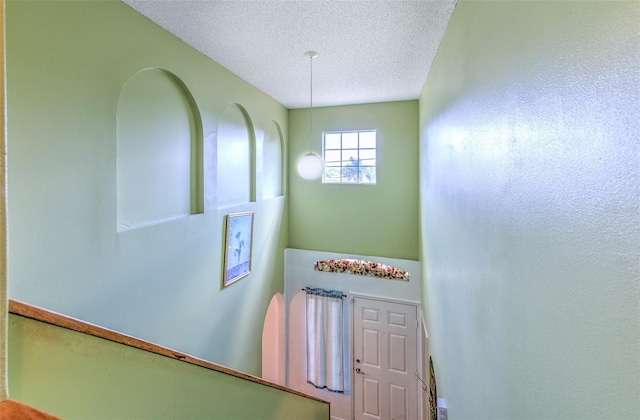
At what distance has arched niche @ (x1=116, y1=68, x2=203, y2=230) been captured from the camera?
2074mm

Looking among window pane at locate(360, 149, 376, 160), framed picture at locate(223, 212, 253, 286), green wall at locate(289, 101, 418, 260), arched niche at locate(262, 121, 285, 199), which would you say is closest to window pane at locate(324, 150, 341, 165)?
green wall at locate(289, 101, 418, 260)

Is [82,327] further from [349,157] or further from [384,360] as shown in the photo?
[384,360]

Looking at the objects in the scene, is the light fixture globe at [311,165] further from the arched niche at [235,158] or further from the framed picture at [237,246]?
the framed picture at [237,246]

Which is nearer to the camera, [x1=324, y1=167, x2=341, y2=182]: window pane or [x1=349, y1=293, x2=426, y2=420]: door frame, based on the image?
[x1=349, y1=293, x2=426, y2=420]: door frame

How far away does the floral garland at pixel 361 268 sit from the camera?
4.41 metres

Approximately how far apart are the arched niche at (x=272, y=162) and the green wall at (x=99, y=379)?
10.1 feet

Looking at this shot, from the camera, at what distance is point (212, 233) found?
9.85 feet

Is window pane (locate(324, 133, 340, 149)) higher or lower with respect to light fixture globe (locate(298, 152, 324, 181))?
higher

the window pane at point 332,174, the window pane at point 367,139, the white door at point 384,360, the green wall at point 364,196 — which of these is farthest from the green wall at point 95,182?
the white door at point 384,360

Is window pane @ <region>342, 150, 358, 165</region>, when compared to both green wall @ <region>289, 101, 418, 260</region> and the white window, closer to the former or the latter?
the white window

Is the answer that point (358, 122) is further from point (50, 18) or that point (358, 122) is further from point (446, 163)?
point (50, 18)

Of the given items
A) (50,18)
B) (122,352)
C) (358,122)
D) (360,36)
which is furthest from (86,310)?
(358,122)

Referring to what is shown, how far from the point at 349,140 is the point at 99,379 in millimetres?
4219

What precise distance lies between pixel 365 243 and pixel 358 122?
5.84 ft
